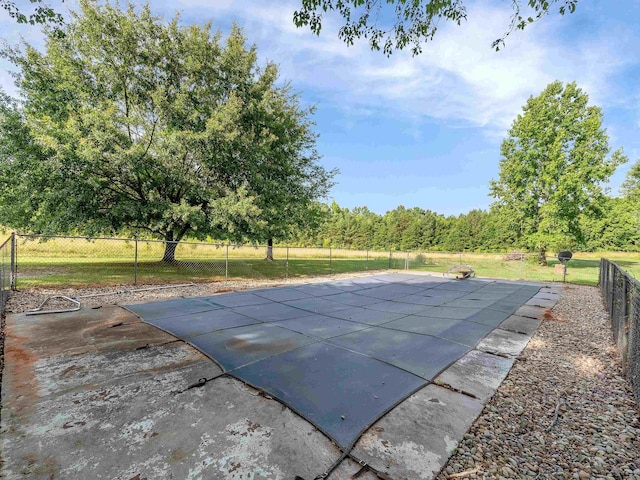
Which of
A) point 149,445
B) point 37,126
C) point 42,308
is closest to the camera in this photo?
point 149,445

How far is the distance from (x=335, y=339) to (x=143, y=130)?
12.6 m

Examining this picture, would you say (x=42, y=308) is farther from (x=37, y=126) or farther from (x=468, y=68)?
(x=468, y=68)

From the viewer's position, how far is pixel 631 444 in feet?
6.84

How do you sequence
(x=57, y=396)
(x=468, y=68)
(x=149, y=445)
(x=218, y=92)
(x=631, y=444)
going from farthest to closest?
(x=218, y=92) < (x=468, y=68) < (x=57, y=396) < (x=631, y=444) < (x=149, y=445)

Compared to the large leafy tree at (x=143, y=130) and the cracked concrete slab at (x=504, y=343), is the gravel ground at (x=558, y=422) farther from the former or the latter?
the large leafy tree at (x=143, y=130)

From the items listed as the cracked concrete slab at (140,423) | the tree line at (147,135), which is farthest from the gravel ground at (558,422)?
the tree line at (147,135)

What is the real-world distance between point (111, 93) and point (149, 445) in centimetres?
1476

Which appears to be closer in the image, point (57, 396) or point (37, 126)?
point (57, 396)

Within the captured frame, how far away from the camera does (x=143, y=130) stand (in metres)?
12.0

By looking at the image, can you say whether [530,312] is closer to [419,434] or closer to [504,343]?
[504,343]

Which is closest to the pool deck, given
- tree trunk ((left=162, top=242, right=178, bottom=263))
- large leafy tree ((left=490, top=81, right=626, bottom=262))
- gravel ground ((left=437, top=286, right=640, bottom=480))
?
gravel ground ((left=437, top=286, right=640, bottom=480))

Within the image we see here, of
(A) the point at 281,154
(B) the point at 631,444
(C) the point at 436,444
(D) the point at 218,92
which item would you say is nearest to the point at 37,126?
(D) the point at 218,92

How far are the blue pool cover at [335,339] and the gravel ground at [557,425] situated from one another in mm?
654

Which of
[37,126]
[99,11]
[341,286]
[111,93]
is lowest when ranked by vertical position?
[341,286]
